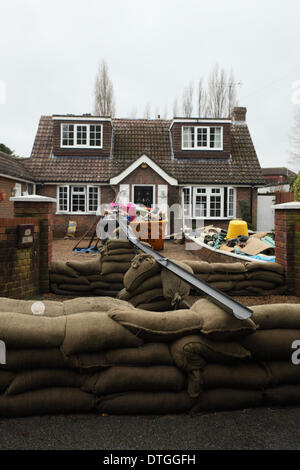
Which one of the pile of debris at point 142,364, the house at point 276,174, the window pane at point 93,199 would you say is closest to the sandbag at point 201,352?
the pile of debris at point 142,364

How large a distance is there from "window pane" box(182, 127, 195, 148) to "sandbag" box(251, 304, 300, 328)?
17868 mm

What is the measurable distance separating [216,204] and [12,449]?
1785 cm

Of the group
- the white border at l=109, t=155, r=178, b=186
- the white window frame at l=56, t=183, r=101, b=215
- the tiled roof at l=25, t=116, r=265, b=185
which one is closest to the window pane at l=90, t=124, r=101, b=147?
the tiled roof at l=25, t=116, r=265, b=185

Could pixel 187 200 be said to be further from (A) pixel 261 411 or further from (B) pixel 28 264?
(A) pixel 261 411

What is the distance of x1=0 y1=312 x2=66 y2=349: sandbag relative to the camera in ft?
8.63

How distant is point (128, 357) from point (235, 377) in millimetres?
833

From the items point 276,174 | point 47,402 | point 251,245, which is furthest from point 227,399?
point 276,174

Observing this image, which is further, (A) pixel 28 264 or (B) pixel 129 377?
(A) pixel 28 264

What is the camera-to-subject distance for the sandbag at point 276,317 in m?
2.92

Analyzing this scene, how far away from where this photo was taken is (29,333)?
2648mm

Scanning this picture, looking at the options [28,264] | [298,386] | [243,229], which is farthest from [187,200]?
[298,386]

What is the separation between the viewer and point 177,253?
42.2ft

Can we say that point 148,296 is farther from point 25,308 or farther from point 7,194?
point 7,194

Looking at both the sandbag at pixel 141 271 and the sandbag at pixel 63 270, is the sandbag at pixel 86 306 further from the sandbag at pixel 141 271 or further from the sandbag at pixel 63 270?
the sandbag at pixel 63 270
